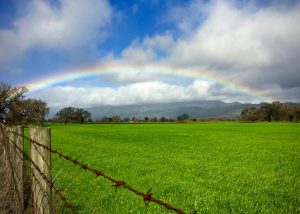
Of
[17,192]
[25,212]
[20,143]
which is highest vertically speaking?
[20,143]

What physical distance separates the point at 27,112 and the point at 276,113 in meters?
140

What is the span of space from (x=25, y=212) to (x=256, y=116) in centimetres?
19665

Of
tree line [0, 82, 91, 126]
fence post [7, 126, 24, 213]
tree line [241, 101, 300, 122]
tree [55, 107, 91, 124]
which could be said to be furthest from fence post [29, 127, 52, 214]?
tree line [241, 101, 300, 122]

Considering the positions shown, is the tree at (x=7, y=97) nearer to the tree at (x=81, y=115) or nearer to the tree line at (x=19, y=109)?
the tree line at (x=19, y=109)

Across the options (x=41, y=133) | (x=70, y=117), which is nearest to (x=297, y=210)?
(x=41, y=133)

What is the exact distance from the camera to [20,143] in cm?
583

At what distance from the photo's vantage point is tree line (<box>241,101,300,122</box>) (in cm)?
18100

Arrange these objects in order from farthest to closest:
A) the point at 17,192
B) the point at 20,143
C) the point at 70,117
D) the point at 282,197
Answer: the point at 70,117 < the point at 282,197 < the point at 20,143 < the point at 17,192

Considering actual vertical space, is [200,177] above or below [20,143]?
below

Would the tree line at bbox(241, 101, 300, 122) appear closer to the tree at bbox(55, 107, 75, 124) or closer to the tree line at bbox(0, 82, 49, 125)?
the tree at bbox(55, 107, 75, 124)

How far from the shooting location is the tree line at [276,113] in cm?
18100

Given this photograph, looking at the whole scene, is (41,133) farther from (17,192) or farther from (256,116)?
(256,116)

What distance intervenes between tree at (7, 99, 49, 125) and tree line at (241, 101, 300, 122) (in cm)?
12474

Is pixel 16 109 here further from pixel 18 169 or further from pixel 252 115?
pixel 252 115
